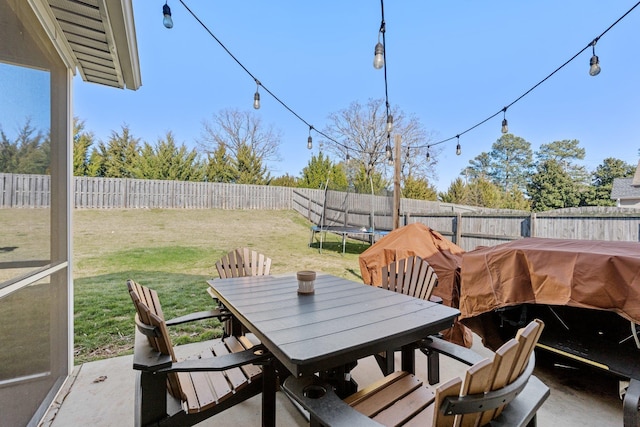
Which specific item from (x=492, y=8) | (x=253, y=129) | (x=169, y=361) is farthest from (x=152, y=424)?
(x=253, y=129)

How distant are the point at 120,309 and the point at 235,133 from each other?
15.7 metres

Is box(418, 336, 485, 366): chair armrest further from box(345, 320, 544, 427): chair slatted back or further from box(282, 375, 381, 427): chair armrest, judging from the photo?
box(282, 375, 381, 427): chair armrest

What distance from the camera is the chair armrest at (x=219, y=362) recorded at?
119 cm

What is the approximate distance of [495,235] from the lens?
604 cm

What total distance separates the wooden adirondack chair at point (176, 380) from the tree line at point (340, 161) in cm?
767

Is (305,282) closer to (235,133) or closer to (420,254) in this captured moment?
(420,254)

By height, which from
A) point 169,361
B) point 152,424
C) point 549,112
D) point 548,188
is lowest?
point 152,424

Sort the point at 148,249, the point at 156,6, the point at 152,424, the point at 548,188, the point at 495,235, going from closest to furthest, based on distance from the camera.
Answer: the point at 152,424 < the point at 156,6 < the point at 495,235 < the point at 148,249 < the point at 548,188

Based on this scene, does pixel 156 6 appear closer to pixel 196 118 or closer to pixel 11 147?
pixel 11 147

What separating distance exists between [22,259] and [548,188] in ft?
81.2

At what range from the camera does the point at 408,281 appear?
8.00 ft

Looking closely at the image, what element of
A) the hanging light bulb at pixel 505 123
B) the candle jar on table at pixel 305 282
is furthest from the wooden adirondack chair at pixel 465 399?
the hanging light bulb at pixel 505 123

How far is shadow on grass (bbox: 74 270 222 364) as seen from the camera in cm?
282

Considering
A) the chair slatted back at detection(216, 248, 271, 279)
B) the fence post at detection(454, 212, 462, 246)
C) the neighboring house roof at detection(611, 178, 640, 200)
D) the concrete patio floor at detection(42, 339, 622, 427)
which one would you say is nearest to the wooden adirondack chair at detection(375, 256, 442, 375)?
the concrete patio floor at detection(42, 339, 622, 427)
